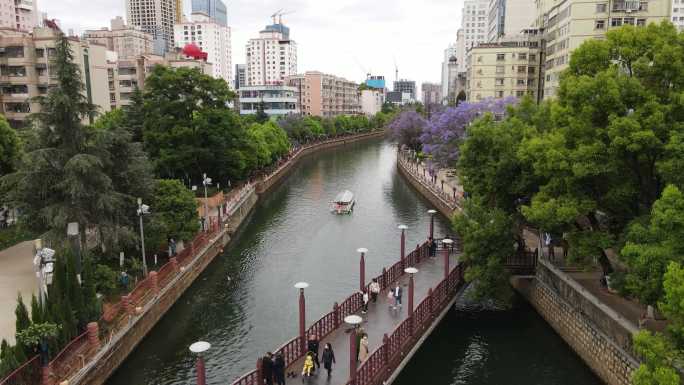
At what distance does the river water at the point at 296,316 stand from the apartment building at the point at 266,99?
73848 millimetres

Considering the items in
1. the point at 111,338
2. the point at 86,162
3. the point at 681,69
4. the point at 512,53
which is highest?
the point at 512,53

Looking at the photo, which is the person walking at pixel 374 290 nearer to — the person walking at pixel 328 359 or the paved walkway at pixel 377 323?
the paved walkway at pixel 377 323

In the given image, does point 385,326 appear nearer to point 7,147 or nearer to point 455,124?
point 7,147

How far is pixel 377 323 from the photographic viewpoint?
21.7 m

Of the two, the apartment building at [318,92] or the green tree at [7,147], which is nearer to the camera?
the green tree at [7,147]

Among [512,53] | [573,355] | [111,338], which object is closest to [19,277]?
[111,338]

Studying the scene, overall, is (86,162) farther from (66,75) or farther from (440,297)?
(440,297)

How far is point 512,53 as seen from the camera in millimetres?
65188

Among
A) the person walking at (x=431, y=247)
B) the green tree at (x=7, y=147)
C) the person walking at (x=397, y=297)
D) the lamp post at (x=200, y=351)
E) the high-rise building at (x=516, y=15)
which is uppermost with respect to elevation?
the high-rise building at (x=516, y=15)

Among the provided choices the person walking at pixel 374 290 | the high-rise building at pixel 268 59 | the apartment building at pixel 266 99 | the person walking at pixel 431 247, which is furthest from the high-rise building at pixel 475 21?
the person walking at pixel 374 290


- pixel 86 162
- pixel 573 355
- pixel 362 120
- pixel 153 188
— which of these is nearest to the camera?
pixel 573 355

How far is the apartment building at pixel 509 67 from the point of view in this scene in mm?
65250

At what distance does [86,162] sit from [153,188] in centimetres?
637

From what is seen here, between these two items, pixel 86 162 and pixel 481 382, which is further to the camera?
pixel 86 162
